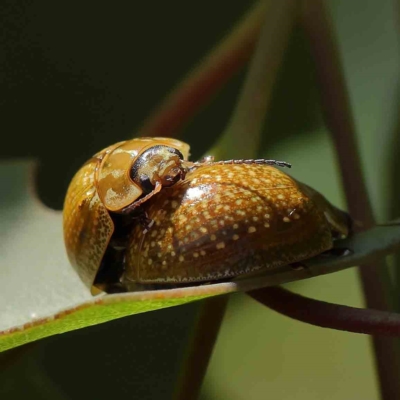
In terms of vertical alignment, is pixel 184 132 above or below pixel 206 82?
below

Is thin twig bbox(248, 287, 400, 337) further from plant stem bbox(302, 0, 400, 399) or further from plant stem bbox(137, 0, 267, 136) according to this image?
plant stem bbox(137, 0, 267, 136)

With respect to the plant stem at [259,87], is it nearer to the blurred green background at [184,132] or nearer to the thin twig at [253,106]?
the thin twig at [253,106]

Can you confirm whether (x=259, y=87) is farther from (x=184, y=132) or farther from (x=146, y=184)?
(x=184, y=132)

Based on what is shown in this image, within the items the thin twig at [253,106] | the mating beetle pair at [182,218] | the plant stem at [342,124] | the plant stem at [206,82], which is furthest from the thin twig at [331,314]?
the plant stem at [206,82]

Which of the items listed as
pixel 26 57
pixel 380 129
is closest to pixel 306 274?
pixel 380 129

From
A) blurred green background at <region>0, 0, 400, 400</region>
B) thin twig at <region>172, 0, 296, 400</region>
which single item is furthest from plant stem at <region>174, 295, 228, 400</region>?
blurred green background at <region>0, 0, 400, 400</region>

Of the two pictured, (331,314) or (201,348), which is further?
(201,348)

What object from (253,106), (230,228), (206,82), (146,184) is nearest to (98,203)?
(146,184)
